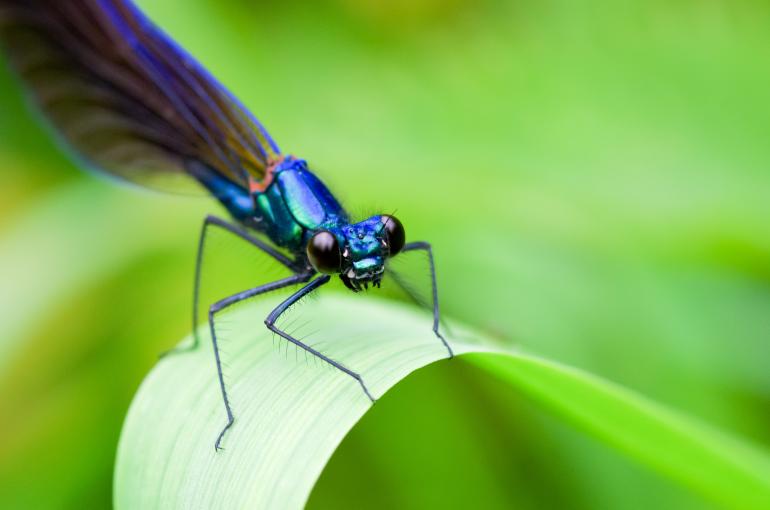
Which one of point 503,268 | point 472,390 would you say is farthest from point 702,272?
point 472,390

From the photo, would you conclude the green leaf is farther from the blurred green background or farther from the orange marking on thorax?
the orange marking on thorax

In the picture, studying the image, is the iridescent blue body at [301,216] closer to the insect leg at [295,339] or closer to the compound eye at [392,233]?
the compound eye at [392,233]

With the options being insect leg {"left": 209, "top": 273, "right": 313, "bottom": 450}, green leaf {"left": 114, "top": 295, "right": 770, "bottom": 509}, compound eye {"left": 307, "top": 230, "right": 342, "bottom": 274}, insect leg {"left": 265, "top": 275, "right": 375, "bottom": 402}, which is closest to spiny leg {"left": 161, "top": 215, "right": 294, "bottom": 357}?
insect leg {"left": 209, "top": 273, "right": 313, "bottom": 450}

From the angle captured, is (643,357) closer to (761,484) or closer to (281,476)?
(761,484)

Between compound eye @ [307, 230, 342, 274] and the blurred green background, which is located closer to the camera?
compound eye @ [307, 230, 342, 274]

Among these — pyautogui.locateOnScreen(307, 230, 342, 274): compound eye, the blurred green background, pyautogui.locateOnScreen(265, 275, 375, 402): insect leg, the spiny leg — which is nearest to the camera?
pyautogui.locateOnScreen(265, 275, 375, 402): insect leg

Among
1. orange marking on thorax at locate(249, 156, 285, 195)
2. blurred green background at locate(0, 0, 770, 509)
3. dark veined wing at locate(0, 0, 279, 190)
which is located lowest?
blurred green background at locate(0, 0, 770, 509)

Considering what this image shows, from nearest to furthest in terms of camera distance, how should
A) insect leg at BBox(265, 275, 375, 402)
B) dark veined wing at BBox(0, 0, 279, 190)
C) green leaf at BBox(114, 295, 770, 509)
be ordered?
green leaf at BBox(114, 295, 770, 509)
insect leg at BBox(265, 275, 375, 402)
dark veined wing at BBox(0, 0, 279, 190)
